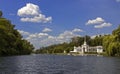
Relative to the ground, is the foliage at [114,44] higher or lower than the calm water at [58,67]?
higher

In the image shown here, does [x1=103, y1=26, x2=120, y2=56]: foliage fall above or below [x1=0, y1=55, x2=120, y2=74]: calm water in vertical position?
above

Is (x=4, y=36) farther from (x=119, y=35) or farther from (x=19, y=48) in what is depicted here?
(x=119, y=35)

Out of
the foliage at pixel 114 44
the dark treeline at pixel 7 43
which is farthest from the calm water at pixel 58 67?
the foliage at pixel 114 44

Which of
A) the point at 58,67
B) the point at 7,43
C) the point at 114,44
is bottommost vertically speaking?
the point at 58,67

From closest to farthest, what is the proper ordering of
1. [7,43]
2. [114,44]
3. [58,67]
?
[58,67] < [114,44] < [7,43]

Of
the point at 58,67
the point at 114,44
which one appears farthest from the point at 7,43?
the point at 58,67

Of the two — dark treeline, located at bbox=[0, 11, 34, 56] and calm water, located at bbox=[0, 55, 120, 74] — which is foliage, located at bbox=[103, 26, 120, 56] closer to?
dark treeline, located at bbox=[0, 11, 34, 56]

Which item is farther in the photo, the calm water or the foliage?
the foliage

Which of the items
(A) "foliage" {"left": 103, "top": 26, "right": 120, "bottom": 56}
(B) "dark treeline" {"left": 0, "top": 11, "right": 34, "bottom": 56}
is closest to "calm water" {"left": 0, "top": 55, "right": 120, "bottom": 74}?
(B) "dark treeline" {"left": 0, "top": 11, "right": 34, "bottom": 56}

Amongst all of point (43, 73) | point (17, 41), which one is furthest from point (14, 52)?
point (43, 73)

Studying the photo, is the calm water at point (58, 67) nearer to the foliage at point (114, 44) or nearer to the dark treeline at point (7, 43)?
the dark treeline at point (7, 43)

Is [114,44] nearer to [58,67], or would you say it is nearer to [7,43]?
[7,43]

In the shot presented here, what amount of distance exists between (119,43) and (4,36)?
42151 millimetres

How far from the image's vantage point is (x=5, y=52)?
113 meters
